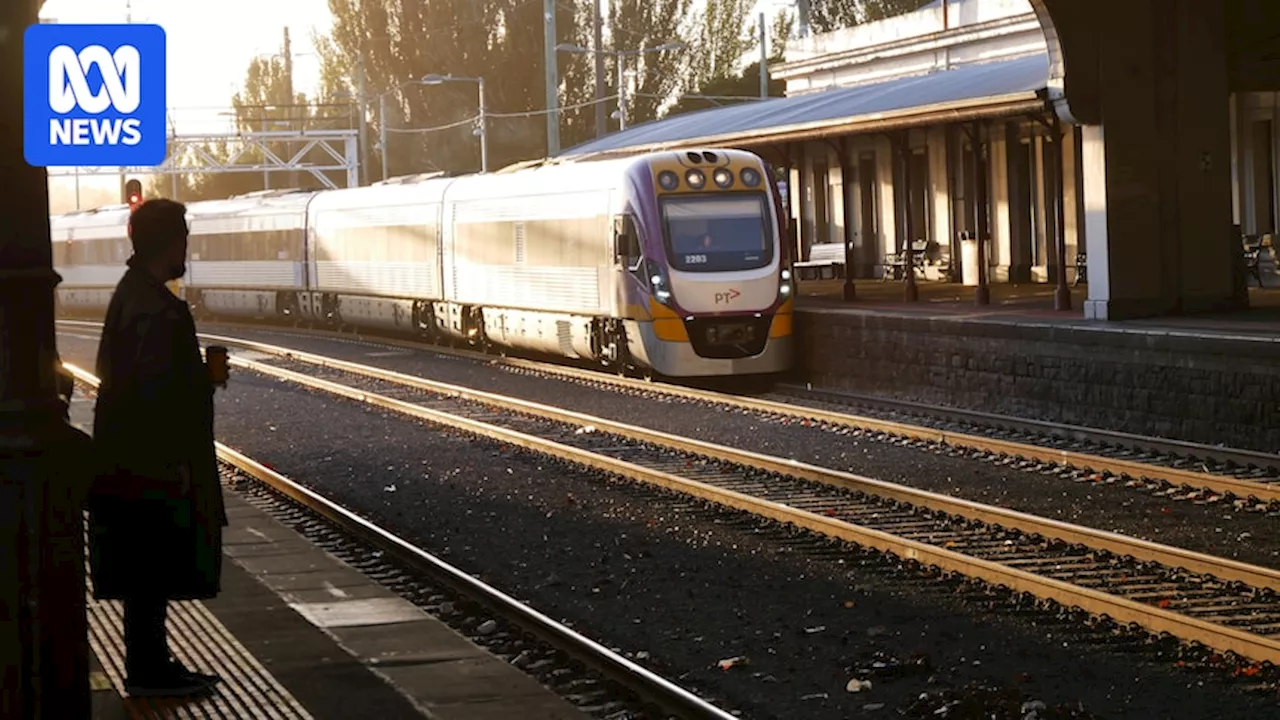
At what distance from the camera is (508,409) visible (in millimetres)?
21812

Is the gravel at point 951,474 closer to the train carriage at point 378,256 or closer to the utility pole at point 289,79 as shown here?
the train carriage at point 378,256

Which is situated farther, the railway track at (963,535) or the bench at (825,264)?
the bench at (825,264)

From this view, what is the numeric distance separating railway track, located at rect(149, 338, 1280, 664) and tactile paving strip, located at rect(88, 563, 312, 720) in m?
3.93

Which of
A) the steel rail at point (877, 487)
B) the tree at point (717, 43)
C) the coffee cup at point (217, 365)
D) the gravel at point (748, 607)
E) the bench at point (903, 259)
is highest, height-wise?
the tree at point (717, 43)

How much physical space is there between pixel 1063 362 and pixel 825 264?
19268 mm

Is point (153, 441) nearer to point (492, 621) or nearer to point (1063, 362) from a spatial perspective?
point (492, 621)

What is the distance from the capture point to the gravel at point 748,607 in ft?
26.4

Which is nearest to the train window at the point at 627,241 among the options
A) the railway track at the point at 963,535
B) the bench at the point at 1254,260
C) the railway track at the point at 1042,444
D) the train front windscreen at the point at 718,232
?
the train front windscreen at the point at 718,232

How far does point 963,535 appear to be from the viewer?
11945mm

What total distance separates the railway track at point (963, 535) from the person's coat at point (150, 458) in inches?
170

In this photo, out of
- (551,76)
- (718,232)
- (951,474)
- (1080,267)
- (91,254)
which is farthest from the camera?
(91,254)

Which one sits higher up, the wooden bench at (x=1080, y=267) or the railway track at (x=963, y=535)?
the wooden bench at (x=1080, y=267)

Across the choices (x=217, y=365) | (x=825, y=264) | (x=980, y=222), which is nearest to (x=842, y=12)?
(x=825, y=264)

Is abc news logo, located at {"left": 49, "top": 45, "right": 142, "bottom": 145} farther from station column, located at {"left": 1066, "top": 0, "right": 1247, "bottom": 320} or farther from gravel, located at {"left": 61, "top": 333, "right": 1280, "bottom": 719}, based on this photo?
station column, located at {"left": 1066, "top": 0, "right": 1247, "bottom": 320}
